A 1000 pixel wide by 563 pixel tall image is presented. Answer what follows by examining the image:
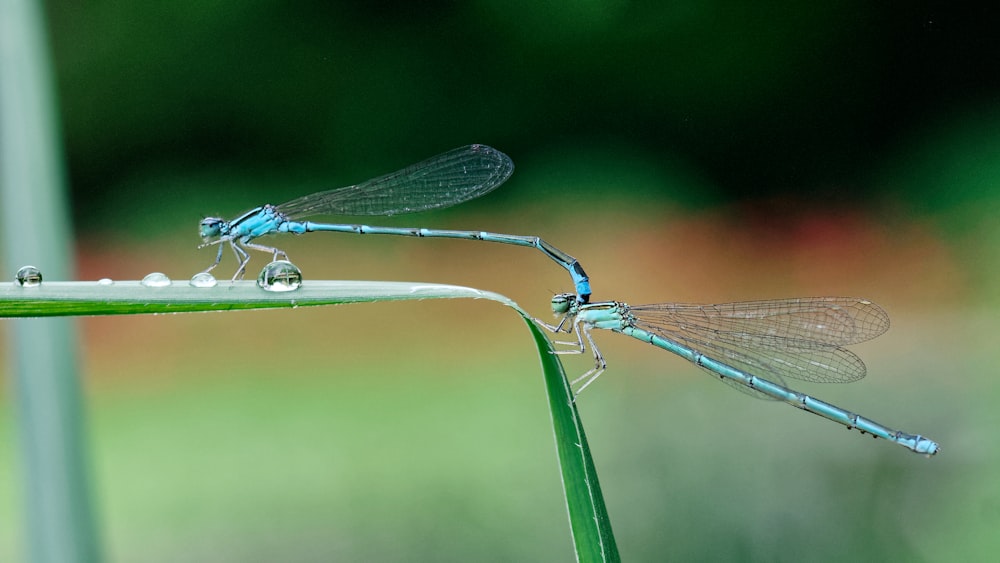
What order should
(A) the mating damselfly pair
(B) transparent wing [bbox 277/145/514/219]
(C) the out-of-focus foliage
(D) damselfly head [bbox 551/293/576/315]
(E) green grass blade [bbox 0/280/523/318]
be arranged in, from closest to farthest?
(E) green grass blade [bbox 0/280/523/318] < (D) damselfly head [bbox 551/293/576/315] < (A) the mating damselfly pair < (B) transparent wing [bbox 277/145/514/219] < (C) the out-of-focus foliage

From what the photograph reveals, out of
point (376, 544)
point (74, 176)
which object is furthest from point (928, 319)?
point (74, 176)

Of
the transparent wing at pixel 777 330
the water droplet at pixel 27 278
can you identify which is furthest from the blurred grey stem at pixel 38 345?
the transparent wing at pixel 777 330

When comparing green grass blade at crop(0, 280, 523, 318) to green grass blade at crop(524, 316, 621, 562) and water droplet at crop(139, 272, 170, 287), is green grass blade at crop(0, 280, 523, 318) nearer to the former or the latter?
water droplet at crop(139, 272, 170, 287)

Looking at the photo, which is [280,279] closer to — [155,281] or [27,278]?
[155,281]

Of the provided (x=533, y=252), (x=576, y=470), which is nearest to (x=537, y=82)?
(x=533, y=252)

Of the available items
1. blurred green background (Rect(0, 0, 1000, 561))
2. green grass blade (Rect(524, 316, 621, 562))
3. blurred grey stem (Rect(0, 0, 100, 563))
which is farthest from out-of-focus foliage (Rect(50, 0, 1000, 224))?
green grass blade (Rect(524, 316, 621, 562))

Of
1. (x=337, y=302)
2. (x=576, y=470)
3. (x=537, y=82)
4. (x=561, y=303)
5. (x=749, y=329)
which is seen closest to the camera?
(x=337, y=302)

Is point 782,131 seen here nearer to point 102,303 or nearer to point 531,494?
point 531,494
